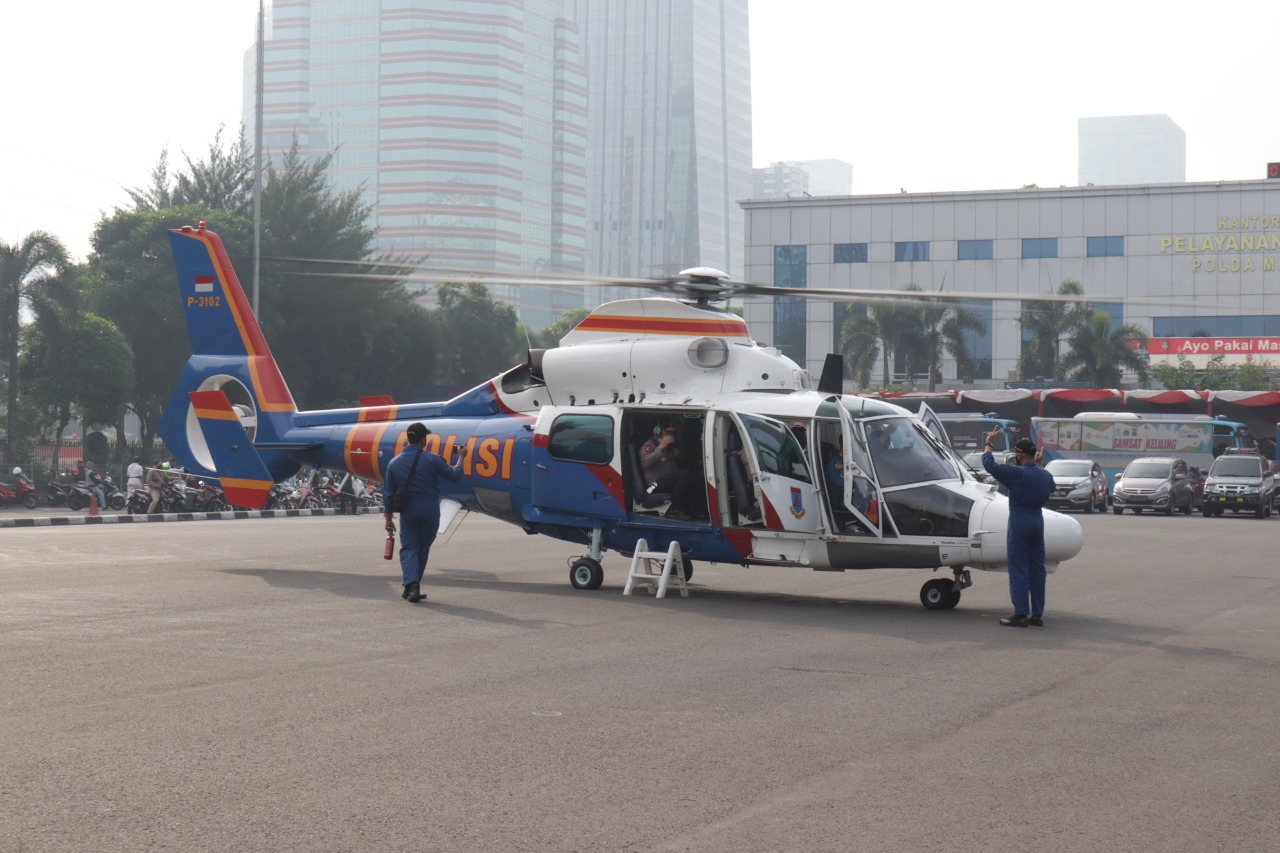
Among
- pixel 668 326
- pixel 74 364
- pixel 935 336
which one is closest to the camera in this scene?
pixel 668 326

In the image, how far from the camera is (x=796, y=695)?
26.2ft

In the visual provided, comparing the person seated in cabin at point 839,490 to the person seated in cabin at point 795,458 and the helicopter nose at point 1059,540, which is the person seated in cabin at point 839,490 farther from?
the helicopter nose at point 1059,540

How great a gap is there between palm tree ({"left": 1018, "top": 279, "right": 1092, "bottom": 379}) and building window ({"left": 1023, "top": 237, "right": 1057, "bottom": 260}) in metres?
9.54

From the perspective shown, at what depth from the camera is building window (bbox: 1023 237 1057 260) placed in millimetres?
75625

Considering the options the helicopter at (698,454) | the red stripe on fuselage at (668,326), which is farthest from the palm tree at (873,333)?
the red stripe on fuselage at (668,326)

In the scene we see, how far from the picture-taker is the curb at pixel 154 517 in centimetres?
2562

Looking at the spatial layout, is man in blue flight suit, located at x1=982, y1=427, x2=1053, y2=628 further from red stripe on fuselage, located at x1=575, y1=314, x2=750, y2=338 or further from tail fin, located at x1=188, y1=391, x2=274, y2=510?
tail fin, located at x1=188, y1=391, x2=274, y2=510

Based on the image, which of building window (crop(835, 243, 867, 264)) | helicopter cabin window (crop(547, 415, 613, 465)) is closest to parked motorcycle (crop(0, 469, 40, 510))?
helicopter cabin window (crop(547, 415, 613, 465))

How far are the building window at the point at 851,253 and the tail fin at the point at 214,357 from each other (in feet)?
213

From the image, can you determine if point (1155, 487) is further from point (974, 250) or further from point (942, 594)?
point (974, 250)

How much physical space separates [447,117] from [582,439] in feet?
504

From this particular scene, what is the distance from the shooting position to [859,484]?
12.7 metres

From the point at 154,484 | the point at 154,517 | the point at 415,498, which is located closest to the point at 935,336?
the point at 154,484

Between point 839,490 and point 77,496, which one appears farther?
point 77,496
